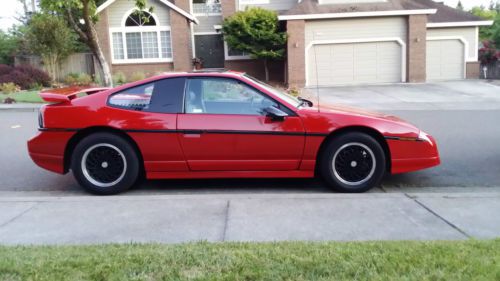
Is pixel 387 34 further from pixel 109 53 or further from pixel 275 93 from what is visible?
pixel 275 93

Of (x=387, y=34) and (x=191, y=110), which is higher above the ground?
(x=387, y=34)

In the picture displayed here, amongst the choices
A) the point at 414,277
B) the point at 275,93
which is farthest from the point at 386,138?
the point at 414,277

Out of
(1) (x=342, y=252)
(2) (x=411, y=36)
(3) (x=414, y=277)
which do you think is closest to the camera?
(3) (x=414, y=277)

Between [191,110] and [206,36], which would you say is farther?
[206,36]

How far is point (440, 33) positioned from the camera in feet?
90.9

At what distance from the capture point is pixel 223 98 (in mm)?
6320

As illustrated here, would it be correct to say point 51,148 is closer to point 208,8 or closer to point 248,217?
point 248,217

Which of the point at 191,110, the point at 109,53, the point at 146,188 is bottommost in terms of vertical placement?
the point at 146,188

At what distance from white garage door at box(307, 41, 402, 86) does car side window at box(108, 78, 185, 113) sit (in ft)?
68.0

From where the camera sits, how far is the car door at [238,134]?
613 cm

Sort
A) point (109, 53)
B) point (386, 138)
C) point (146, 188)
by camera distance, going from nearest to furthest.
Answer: point (386, 138) < point (146, 188) < point (109, 53)

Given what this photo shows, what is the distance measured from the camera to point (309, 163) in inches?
245

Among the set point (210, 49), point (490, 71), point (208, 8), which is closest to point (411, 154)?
point (210, 49)

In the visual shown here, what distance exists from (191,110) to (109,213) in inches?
64.1
